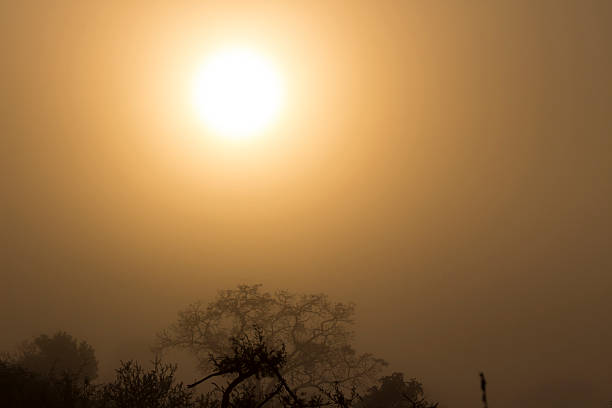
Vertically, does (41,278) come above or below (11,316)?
above

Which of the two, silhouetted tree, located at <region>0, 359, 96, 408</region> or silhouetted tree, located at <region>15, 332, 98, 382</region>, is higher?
silhouetted tree, located at <region>15, 332, 98, 382</region>

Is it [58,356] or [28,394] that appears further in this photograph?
[58,356]

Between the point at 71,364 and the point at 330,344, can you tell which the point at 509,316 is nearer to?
the point at 330,344

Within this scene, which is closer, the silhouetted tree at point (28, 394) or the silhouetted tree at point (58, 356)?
the silhouetted tree at point (28, 394)

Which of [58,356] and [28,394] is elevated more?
[58,356]

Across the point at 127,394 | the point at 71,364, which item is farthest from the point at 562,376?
the point at 127,394

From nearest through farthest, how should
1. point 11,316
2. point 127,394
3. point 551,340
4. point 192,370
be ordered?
point 127,394, point 192,370, point 551,340, point 11,316

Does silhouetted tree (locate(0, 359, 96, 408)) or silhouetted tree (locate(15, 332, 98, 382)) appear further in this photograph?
silhouetted tree (locate(15, 332, 98, 382))

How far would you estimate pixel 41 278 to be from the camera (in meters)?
174

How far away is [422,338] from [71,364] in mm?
88876

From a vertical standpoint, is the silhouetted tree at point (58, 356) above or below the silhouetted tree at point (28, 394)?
above

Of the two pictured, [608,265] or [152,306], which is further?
[608,265]

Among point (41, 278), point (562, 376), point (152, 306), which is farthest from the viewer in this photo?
point (41, 278)

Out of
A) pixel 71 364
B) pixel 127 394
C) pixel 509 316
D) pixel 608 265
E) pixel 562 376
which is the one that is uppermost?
pixel 608 265
